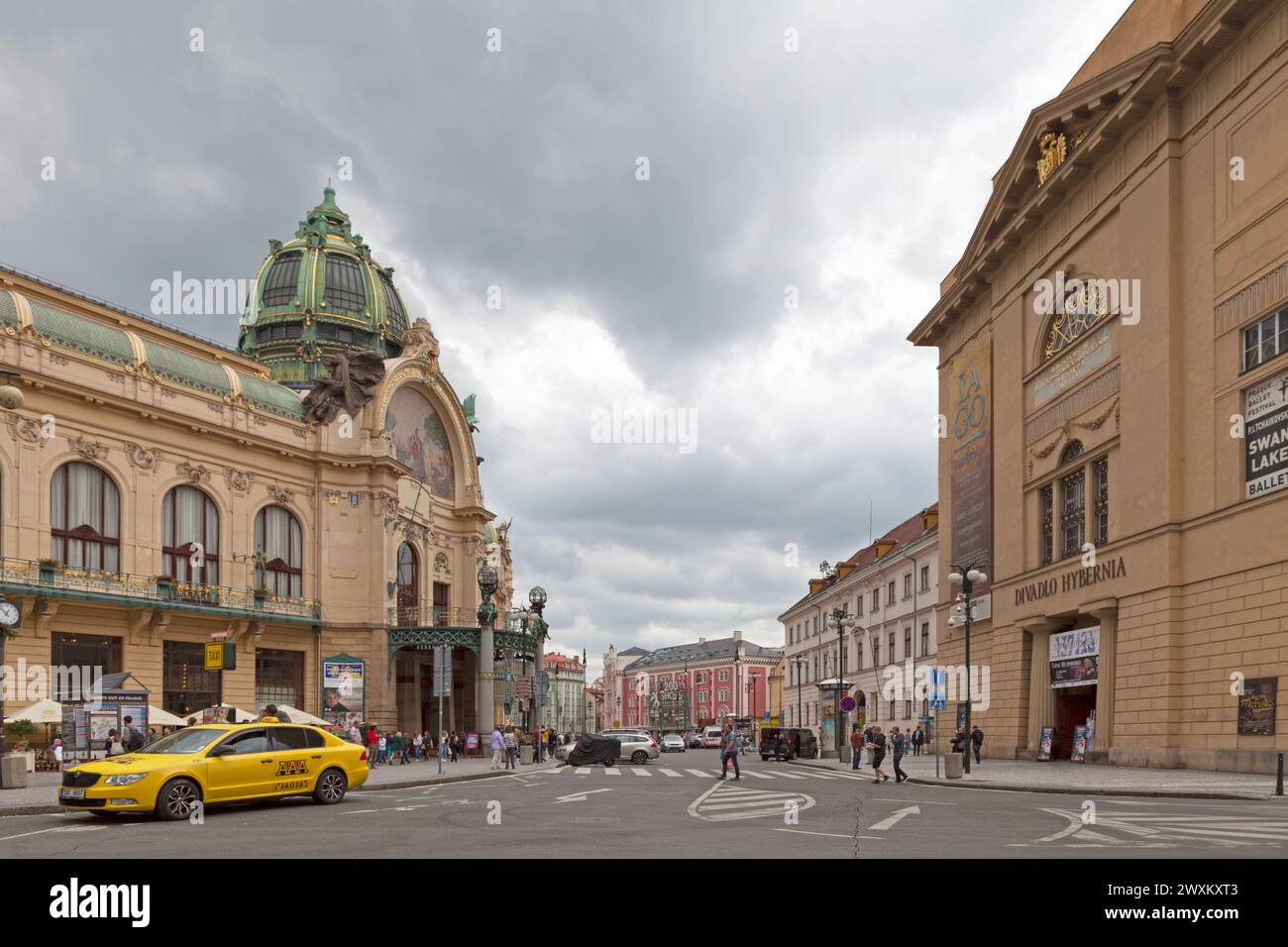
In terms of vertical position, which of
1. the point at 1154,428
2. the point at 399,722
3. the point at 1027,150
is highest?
the point at 1027,150

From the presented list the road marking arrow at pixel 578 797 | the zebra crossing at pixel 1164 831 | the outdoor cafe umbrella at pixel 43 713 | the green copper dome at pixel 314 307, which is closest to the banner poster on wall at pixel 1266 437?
the zebra crossing at pixel 1164 831

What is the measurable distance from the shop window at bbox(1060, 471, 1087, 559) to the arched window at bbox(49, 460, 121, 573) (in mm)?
34728

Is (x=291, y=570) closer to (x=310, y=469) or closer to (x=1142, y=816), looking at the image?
(x=310, y=469)

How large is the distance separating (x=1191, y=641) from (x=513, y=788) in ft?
60.6

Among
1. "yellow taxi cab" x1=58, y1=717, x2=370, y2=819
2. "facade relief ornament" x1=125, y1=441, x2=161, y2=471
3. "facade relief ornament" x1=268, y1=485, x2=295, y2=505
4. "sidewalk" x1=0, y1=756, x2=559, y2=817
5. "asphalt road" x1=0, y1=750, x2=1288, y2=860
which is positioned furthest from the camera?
"facade relief ornament" x1=268, y1=485, x2=295, y2=505

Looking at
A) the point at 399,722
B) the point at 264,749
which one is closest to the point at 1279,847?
the point at 264,749

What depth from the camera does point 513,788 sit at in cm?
2709

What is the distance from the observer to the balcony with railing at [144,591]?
39.8 meters

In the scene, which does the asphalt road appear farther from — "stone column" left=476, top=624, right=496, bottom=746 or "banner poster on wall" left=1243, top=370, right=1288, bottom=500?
"stone column" left=476, top=624, right=496, bottom=746

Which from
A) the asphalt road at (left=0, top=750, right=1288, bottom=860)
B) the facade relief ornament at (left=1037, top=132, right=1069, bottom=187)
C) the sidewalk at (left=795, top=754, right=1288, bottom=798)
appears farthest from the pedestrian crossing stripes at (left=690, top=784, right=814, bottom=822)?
the facade relief ornament at (left=1037, top=132, right=1069, bottom=187)

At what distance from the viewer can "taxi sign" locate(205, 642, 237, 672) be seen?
2994cm

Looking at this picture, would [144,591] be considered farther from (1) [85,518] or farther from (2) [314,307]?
(2) [314,307]

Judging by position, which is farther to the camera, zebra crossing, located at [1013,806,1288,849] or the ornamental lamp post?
the ornamental lamp post

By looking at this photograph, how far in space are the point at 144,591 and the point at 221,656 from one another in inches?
589
